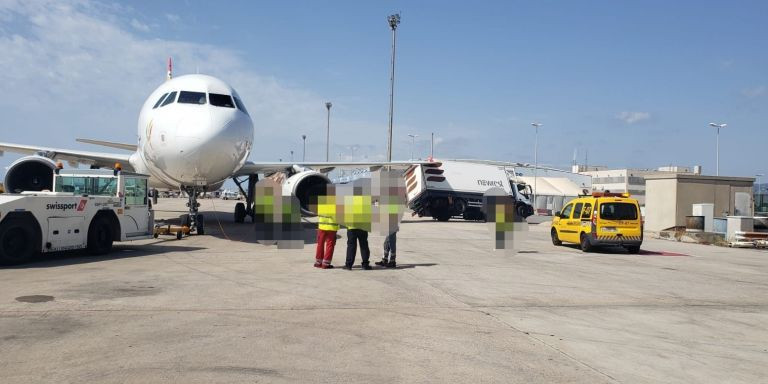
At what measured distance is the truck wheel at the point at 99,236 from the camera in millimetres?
12578

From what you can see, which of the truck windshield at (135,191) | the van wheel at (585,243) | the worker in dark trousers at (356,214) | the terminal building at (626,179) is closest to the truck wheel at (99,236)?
the truck windshield at (135,191)

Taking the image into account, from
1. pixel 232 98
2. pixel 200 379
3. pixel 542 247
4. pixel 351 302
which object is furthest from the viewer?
pixel 542 247

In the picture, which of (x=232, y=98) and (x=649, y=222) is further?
(x=649, y=222)

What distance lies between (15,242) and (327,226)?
5.69 meters

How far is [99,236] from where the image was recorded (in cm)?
1283

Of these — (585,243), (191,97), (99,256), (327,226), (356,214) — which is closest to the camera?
(356,214)

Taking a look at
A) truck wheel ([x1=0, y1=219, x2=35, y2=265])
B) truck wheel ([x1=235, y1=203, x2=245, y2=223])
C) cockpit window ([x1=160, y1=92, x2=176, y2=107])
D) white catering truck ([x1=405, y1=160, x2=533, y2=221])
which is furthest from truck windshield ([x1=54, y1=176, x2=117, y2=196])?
white catering truck ([x1=405, y1=160, x2=533, y2=221])

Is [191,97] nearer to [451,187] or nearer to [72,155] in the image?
[72,155]

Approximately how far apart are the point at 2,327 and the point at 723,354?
750 cm

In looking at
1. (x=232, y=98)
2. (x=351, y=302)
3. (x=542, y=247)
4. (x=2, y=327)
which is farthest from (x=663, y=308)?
(x=232, y=98)

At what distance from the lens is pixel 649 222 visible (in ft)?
95.5

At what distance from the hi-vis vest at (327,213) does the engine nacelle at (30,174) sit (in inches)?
352

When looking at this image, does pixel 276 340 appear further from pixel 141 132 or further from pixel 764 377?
pixel 141 132

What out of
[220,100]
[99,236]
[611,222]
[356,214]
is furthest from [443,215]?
[99,236]
